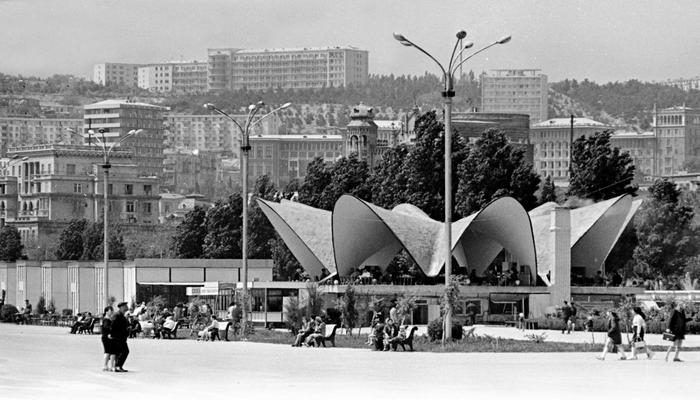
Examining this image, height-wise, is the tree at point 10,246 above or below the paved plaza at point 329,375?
below

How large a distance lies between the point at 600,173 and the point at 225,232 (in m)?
29.5

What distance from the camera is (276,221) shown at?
75562 millimetres

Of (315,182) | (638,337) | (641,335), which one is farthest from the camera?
(315,182)

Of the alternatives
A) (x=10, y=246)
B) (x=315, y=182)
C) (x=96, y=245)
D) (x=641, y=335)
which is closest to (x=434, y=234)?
(x=641, y=335)

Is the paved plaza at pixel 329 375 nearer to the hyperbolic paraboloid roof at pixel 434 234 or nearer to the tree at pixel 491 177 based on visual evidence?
the hyperbolic paraboloid roof at pixel 434 234

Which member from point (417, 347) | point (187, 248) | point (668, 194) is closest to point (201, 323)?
point (417, 347)

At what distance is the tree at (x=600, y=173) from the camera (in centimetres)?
8744

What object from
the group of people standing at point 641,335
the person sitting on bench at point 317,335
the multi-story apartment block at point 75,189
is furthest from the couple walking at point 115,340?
the multi-story apartment block at point 75,189

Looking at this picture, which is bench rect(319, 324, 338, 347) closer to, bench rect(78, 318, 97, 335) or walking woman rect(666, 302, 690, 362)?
walking woman rect(666, 302, 690, 362)

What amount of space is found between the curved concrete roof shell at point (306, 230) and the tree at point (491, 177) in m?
12.6

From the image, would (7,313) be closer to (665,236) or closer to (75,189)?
(665,236)

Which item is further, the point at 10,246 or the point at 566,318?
the point at 10,246

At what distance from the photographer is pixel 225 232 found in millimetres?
109438

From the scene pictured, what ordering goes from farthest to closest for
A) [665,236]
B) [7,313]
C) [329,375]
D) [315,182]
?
[315,182] < [665,236] < [7,313] < [329,375]
